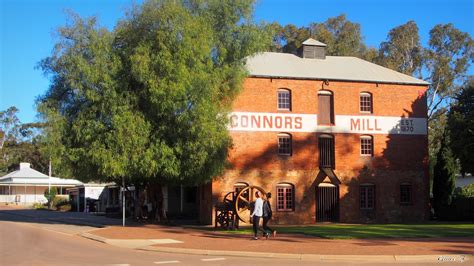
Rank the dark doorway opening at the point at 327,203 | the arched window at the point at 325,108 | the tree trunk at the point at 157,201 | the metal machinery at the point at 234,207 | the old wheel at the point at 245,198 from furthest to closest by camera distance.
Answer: the arched window at the point at 325,108, the dark doorway opening at the point at 327,203, the tree trunk at the point at 157,201, the old wheel at the point at 245,198, the metal machinery at the point at 234,207

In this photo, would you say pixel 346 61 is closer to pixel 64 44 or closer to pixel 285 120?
pixel 285 120

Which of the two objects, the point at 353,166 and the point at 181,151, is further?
the point at 353,166

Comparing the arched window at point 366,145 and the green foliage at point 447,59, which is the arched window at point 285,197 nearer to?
the arched window at point 366,145

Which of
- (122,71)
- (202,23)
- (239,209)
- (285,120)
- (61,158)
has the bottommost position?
(239,209)

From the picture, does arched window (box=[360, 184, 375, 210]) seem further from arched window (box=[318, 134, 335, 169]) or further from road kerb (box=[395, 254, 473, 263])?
road kerb (box=[395, 254, 473, 263])

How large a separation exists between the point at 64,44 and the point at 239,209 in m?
13.0

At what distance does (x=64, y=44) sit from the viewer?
101ft

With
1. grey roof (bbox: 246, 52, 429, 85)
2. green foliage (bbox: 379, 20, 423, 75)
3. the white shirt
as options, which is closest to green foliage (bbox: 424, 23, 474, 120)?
green foliage (bbox: 379, 20, 423, 75)

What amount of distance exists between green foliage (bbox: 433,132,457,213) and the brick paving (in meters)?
17.4

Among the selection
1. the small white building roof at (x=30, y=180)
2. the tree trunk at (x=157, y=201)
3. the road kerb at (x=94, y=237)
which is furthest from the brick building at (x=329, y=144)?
the small white building roof at (x=30, y=180)

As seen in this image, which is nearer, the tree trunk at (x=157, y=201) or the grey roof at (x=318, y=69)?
the tree trunk at (x=157, y=201)

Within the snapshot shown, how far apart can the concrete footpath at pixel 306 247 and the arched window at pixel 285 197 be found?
10.1 metres

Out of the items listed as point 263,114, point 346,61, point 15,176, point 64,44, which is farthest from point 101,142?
point 15,176

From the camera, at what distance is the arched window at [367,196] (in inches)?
1420
